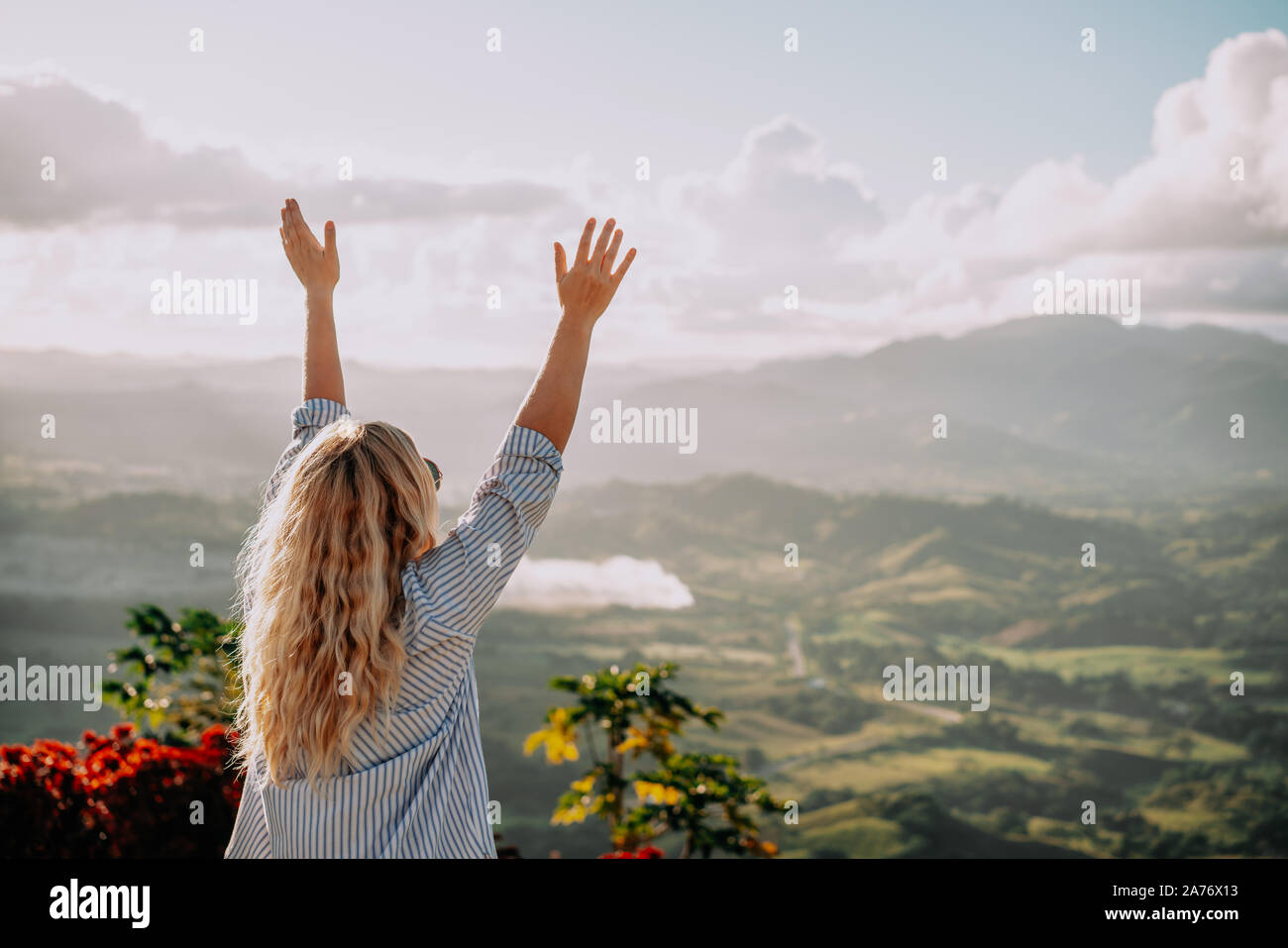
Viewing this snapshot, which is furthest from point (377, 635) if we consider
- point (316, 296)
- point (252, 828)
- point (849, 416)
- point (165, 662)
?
point (849, 416)

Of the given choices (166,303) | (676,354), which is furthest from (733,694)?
(166,303)

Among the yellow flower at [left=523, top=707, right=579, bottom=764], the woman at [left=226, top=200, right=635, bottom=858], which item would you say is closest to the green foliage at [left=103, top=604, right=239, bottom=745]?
the yellow flower at [left=523, top=707, right=579, bottom=764]

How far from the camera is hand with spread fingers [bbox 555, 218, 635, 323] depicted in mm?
945

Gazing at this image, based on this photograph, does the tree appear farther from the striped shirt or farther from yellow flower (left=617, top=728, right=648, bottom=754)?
the striped shirt

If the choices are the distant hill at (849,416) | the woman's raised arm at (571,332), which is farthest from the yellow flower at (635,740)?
the distant hill at (849,416)

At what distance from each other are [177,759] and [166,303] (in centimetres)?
336

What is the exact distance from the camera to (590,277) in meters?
0.95

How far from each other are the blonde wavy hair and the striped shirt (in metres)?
0.02

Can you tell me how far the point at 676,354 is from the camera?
7.07 meters

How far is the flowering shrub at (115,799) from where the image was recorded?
1.88 meters

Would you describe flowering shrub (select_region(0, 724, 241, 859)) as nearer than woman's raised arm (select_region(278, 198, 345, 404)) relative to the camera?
No

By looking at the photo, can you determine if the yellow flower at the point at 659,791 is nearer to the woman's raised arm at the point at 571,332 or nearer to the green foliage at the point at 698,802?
the green foliage at the point at 698,802

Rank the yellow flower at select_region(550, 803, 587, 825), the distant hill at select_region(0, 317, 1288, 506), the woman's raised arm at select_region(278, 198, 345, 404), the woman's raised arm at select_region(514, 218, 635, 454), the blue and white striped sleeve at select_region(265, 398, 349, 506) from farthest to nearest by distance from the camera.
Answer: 1. the distant hill at select_region(0, 317, 1288, 506)
2. the yellow flower at select_region(550, 803, 587, 825)
3. the woman's raised arm at select_region(278, 198, 345, 404)
4. the blue and white striped sleeve at select_region(265, 398, 349, 506)
5. the woman's raised arm at select_region(514, 218, 635, 454)

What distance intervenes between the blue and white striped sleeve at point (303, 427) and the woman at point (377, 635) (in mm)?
125
